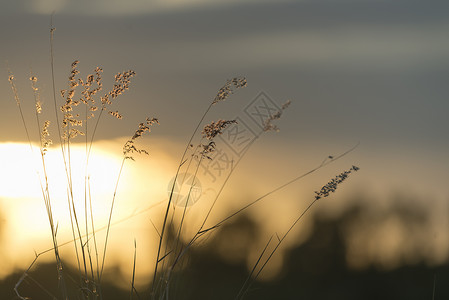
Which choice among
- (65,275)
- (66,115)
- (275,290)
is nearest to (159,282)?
(65,275)

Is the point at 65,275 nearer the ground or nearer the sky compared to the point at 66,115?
nearer the ground

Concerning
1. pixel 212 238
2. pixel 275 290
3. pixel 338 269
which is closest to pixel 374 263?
pixel 338 269

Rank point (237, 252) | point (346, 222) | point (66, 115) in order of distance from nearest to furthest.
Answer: point (66, 115) → point (237, 252) → point (346, 222)

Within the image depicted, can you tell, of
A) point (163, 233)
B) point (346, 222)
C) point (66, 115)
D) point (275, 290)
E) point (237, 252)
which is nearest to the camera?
point (163, 233)

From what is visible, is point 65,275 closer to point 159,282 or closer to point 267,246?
point 159,282

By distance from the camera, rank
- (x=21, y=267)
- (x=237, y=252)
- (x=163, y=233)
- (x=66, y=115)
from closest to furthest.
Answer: (x=163, y=233) < (x=66, y=115) < (x=21, y=267) < (x=237, y=252)

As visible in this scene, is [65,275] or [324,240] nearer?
[65,275]

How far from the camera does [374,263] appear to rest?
1306 cm

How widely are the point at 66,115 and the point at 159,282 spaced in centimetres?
89

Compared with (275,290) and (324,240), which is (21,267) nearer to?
(275,290)

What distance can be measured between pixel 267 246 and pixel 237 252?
934cm

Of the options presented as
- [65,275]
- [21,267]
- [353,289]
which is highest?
[353,289]

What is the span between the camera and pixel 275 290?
11570 millimetres

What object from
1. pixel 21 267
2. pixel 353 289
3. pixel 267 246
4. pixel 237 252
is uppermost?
pixel 237 252
